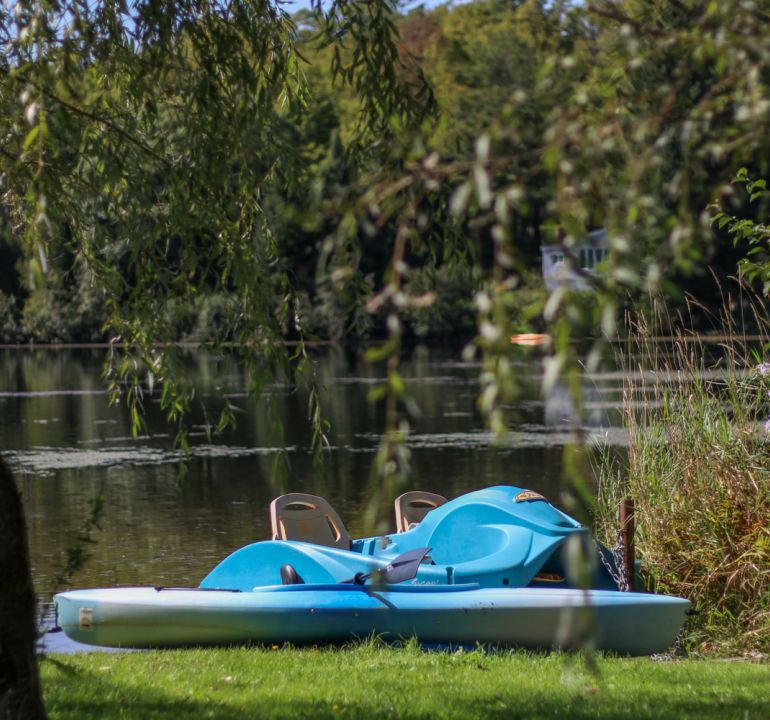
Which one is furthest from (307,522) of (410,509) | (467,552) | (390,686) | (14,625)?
(14,625)

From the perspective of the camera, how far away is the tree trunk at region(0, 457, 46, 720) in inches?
176

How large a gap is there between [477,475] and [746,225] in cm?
1078

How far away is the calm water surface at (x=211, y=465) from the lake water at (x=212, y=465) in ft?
0.11

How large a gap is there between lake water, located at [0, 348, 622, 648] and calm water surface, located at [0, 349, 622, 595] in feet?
0.11

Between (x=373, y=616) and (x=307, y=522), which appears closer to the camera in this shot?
(x=373, y=616)

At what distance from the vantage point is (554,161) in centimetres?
273

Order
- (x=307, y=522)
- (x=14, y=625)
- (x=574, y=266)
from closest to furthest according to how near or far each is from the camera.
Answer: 1. (x=574, y=266)
2. (x=14, y=625)
3. (x=307, y=522)

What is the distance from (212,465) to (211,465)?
2cm

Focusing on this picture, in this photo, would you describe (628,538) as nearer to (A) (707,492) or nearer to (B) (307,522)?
(A) (707,492)

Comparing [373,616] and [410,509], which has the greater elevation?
[410,509]

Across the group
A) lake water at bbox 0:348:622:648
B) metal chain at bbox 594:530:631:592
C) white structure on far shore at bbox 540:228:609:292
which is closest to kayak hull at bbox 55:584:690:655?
metal chain at bbox 594:530:631:592

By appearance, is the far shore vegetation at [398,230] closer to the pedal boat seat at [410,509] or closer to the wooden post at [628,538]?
the wooden post at [628,538]

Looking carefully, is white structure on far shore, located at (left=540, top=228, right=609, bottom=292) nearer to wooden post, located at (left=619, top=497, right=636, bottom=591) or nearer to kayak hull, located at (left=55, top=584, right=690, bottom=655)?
kayak hull, located at (left=55, top=584, right=690, bottom=655)

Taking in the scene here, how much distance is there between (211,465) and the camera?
2069cm
